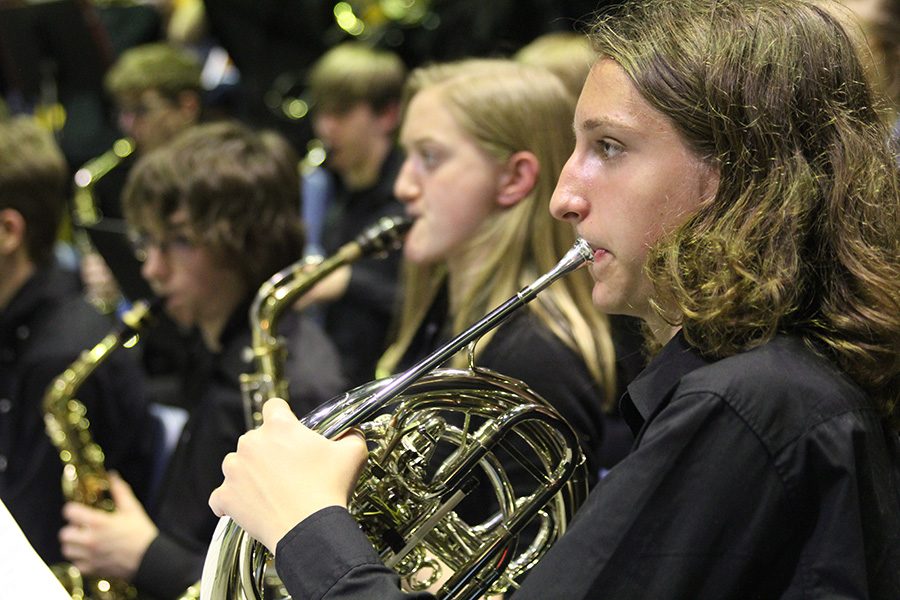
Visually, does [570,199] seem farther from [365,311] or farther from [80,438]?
[365,311]

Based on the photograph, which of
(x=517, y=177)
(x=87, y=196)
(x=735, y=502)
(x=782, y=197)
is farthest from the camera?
(x=87, y=196)

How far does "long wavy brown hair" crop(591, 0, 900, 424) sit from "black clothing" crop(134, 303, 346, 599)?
3.83 ft

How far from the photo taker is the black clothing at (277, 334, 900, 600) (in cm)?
93

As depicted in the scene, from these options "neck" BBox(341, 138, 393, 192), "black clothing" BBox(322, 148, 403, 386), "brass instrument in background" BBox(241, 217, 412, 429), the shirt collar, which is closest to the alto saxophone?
"brass instrument in background" BBox(241, 217, 412, 429)

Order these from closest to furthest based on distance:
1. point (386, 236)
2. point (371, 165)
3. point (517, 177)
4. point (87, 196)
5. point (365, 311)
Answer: point (517, 177)
point (386, 236)
point (365, 311)
point (371, 165)
point (87, 196)

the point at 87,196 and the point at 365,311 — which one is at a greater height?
the point at 87,196

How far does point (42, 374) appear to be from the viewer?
2.48 metres

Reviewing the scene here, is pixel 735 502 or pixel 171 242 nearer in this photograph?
pixel 735 502

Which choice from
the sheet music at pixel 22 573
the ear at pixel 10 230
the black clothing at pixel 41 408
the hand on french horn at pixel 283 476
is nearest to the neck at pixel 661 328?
the hand on french horn at pixel 283 476

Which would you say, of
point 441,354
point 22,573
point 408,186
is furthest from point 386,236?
point 22,573

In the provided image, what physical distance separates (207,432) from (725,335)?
1.35 meters

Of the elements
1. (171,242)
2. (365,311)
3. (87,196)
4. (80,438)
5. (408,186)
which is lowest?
(365,311)

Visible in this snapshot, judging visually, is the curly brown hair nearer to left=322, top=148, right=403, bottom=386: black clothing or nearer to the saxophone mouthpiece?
the saxophone mouthpiece

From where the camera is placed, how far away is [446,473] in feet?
4.04
